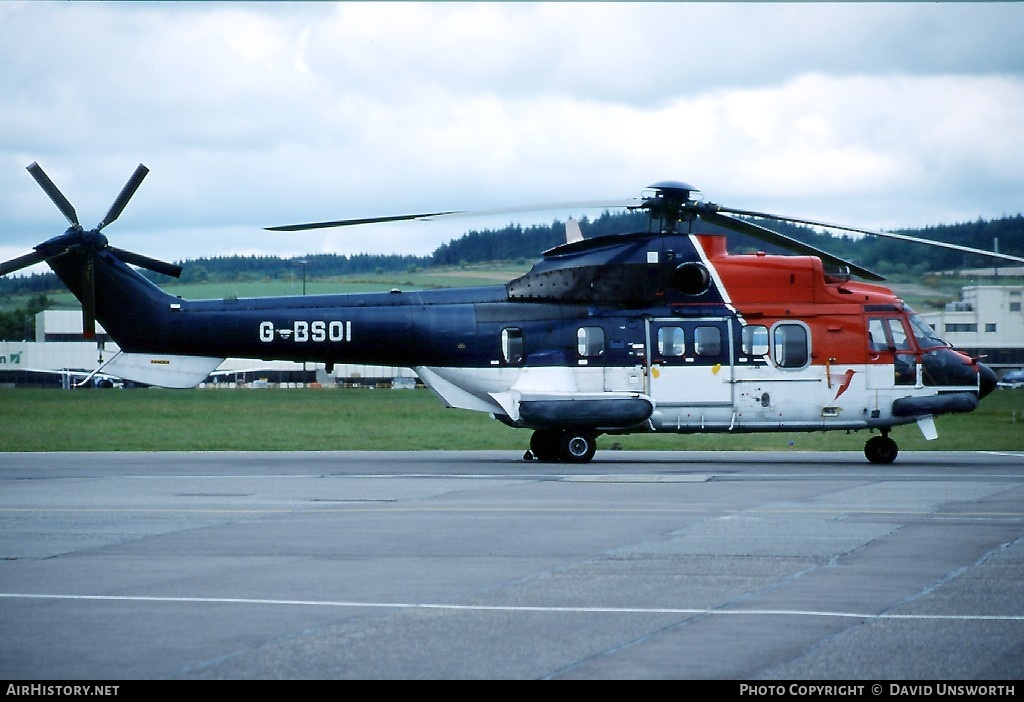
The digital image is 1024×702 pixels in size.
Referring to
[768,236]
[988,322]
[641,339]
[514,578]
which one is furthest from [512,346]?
[988,322]

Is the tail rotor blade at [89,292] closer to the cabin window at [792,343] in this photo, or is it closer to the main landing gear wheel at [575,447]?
the main landing gear wheel at [575,447]

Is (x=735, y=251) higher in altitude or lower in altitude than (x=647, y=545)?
higher

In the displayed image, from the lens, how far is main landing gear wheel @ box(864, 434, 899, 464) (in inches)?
978

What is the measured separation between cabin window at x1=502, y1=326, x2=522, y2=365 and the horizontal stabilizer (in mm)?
5624

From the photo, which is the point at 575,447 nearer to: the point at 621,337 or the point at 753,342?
the point at 621,337

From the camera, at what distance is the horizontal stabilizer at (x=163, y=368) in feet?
83.3

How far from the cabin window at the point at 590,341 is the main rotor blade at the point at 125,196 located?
29.9 ft

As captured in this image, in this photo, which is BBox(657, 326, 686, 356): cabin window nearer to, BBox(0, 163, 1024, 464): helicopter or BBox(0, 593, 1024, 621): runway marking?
BBox(0, 163, 1024, 464): helicopter

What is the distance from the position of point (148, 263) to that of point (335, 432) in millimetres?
14220

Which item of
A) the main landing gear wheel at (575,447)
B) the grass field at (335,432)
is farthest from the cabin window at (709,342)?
the grass field at (335,432)

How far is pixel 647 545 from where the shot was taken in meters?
13.2

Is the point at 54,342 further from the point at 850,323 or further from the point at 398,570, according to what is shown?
the point at 398,570
